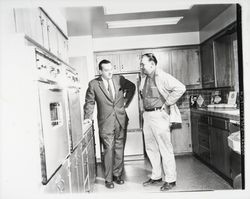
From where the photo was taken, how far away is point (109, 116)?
A: 187 centimetres

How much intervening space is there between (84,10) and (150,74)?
0.80 metres

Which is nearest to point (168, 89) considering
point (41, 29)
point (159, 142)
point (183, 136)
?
point (159, 142)

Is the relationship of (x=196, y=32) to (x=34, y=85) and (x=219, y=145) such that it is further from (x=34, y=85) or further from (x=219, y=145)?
(x=34, y=85)

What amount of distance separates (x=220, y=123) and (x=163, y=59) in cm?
133

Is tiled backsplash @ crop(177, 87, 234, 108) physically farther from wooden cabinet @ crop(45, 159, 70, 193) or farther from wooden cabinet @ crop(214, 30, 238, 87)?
wooden cabinet @ crop(45, 159, 70, 193)

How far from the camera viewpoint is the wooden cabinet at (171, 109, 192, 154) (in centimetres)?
289

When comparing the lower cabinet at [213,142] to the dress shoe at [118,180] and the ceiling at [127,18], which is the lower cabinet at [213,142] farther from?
the ceiling at [127,18]

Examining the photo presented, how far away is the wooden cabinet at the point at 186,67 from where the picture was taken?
3043mm

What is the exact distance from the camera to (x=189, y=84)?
9.98ft

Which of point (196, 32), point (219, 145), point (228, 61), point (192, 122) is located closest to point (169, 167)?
point (219, 145)

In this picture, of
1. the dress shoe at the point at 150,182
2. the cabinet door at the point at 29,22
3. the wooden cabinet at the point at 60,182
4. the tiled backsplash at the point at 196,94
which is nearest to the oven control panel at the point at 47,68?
the cabinet door at the point at 29,22

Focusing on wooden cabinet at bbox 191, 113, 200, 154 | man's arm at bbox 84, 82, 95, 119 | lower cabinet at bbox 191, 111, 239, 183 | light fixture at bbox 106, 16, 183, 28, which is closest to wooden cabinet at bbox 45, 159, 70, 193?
man's arm at bbox 84, 82, 95, 119

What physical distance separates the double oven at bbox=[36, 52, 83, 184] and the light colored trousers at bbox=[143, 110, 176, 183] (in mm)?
814

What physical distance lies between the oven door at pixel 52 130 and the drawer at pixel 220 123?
4.81 feet
